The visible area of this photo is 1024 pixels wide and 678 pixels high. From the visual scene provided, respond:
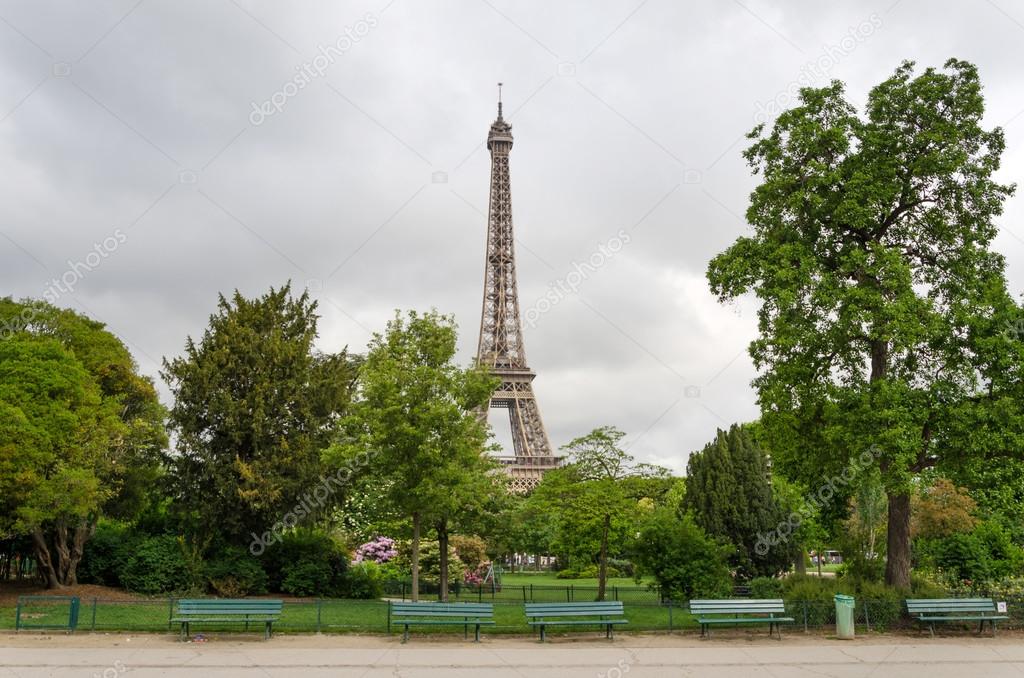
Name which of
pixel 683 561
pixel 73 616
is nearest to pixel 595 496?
pixel 683 561

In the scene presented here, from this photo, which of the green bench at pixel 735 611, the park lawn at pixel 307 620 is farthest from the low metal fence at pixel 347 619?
Result: the green bench at pixel 735 611

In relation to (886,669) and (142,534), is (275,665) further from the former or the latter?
(142,534)

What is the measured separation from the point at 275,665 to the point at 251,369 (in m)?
16.4

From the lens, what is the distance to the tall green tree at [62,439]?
2162cm

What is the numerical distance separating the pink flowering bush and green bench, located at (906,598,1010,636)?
2857cm

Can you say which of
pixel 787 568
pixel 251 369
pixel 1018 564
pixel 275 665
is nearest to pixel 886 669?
pixel 275 665

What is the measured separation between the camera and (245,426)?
2767 centimetres

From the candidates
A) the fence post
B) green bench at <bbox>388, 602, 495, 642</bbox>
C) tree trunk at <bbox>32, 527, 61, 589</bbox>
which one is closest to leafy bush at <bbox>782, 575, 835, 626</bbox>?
green bench at <bbox>388, 602, 495, 642</bbox>

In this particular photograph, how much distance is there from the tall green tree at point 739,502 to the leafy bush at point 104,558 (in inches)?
860

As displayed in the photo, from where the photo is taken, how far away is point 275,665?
13719 millimetres

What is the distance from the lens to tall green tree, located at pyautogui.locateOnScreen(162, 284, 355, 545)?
2705 centimetres

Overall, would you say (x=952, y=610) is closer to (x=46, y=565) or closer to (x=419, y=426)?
(x=419, y=426)

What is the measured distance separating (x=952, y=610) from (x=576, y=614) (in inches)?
352

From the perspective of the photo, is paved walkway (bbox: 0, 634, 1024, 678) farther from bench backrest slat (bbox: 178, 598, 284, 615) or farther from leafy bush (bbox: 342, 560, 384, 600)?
leafy bush (bbox: 342, 560, 384, 600)
